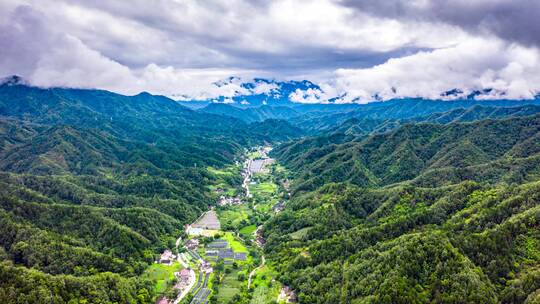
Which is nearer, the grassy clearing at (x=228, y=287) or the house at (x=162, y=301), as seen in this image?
the house at (x=162, y=301)

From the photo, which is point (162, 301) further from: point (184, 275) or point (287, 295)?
point (287, 295)

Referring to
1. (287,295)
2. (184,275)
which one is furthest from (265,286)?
(184,275)

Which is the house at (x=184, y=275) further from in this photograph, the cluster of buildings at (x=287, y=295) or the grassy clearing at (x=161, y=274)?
the cluster of buildings at (x=287, y=295)

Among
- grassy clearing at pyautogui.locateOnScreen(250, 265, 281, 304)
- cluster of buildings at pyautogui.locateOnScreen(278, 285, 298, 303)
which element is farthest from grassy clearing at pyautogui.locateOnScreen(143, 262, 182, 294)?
cluster of buildings at pyautogui.locateOnScreen(278, 285, 298, 303)

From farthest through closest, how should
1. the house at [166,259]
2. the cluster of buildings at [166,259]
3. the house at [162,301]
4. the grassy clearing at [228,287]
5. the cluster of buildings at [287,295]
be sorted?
1. the house at [166,259]
2. the cluster of buildings at [166,259]
3. the grassy clearing at [228,287]
4. the house at [162,301]
5. the cluster of buildings at [287,295]

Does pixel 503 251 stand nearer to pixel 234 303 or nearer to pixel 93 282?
pixel 234 303

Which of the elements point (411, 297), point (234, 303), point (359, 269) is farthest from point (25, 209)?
point (411, 297)

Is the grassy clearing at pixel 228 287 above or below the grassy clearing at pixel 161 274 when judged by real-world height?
below

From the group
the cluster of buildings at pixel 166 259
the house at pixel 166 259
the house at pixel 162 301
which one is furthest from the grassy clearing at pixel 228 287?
the house at pixel 166 259
